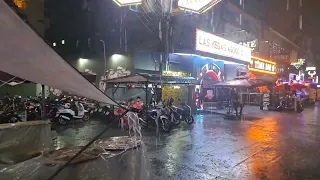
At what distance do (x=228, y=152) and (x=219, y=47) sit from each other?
15147 mm

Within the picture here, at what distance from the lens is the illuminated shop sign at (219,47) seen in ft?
65.3

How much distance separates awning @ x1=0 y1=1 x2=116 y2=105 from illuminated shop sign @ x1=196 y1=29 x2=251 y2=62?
1741 cm

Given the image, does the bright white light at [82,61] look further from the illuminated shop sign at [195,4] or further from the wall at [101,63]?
the illuminated shop sign at [195,4]

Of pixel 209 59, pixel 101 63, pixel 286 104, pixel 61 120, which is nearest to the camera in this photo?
pixel 61 120

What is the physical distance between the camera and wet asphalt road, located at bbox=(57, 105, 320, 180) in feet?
20.8

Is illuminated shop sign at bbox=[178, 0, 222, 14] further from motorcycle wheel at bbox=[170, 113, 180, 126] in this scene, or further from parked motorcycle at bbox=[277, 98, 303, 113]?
parked motorcycle at bbox=[277, 98, 303, 113]

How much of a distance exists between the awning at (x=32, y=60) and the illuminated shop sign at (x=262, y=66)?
28.0 meters

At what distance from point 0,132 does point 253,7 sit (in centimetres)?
3655

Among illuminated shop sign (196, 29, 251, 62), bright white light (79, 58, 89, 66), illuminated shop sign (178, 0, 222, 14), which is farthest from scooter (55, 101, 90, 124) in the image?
illuminated shop sign (196, 29, 251, 62)

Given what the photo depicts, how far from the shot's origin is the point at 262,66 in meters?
31.4

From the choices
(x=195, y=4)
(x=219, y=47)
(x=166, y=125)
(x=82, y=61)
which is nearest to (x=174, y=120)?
(x=166, y=125)

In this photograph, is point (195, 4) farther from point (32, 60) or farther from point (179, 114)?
point (32, 60)

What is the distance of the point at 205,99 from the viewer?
23625 mm

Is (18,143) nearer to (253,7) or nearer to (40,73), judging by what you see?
(40,73)
